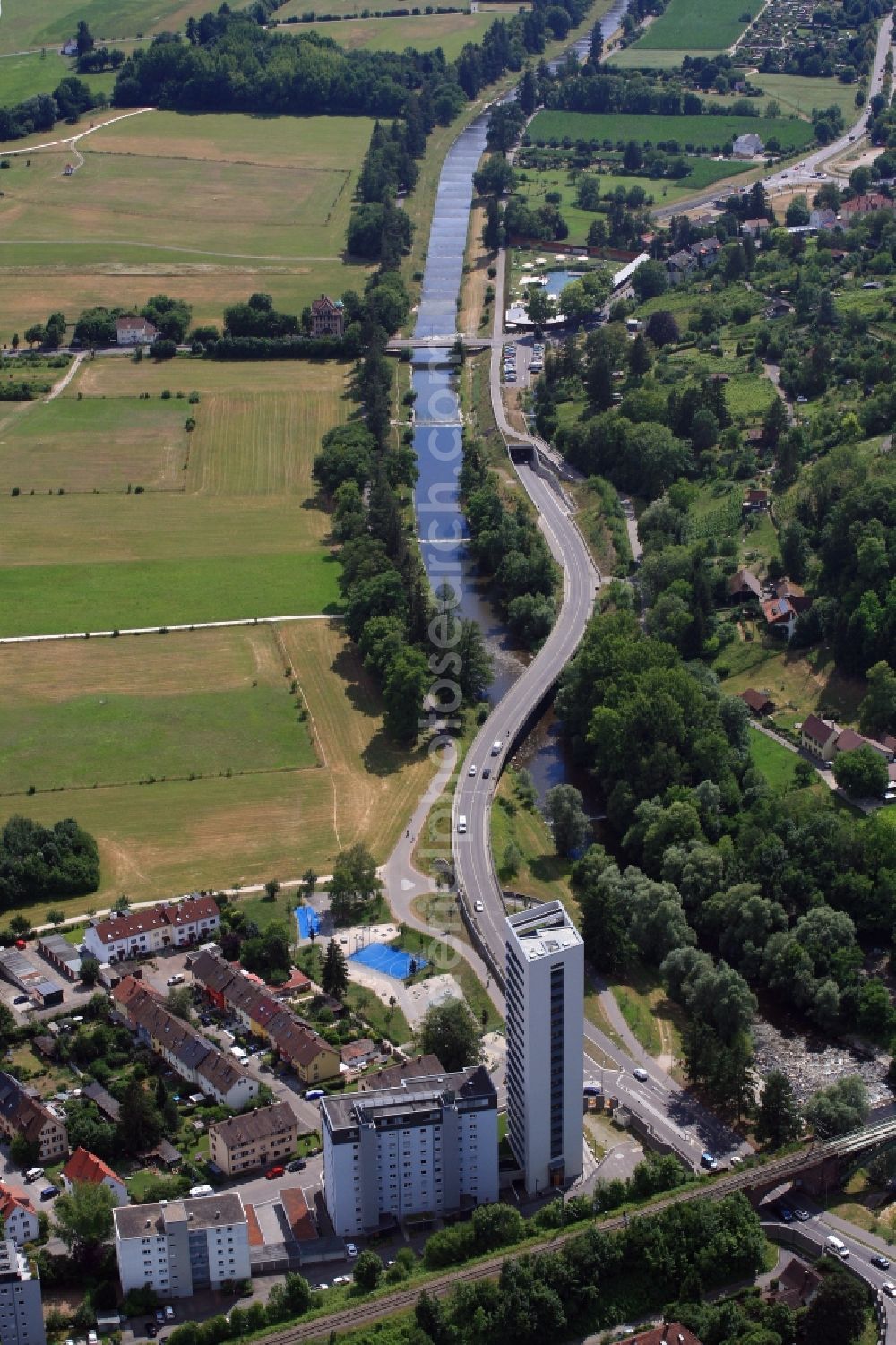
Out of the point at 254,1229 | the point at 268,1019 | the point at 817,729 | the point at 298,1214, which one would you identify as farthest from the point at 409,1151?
the point at 817,729

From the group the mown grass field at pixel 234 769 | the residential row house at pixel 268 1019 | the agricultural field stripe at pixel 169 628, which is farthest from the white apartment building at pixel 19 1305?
the agricultural field stripe at pixel 169 628

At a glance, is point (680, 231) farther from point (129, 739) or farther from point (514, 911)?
point (514, 911)

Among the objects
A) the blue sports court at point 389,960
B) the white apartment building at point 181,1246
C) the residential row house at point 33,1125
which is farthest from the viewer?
the blue sports court at point 389,960

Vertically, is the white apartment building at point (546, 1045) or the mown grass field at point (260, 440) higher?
the white apartment building at point (546, 1045)

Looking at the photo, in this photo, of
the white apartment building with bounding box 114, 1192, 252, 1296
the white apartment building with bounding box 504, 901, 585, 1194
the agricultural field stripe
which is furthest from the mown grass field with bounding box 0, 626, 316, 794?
the white apartment building with bounding box 114, 1192, 252, 1296

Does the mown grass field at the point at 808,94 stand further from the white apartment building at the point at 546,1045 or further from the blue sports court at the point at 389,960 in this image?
the white apartment building at the point at 546,1045

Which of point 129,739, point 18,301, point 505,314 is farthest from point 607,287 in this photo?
point 129,739

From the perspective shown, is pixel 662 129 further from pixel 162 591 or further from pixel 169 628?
pixel 169 628
